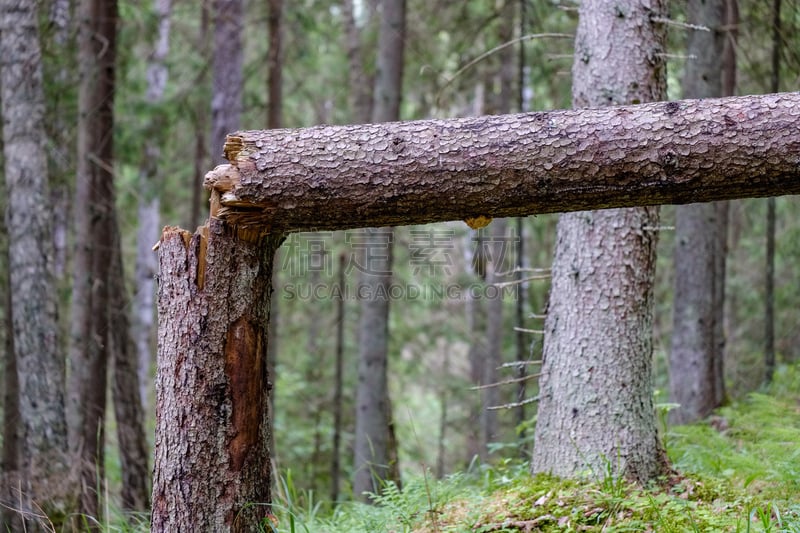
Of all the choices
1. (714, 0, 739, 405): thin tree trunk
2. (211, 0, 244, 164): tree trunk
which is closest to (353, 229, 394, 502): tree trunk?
(211, 0, 244, 164): tree trunk

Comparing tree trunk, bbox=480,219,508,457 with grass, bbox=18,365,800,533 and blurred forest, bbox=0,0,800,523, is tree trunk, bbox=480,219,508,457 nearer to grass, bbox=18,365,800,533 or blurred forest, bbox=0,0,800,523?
blurred forest, bbox=0,0,800,523

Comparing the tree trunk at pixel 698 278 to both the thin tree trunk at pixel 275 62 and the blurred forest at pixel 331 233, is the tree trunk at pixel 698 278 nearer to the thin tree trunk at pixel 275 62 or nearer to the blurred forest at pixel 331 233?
the blurred forest at pixel 331 233

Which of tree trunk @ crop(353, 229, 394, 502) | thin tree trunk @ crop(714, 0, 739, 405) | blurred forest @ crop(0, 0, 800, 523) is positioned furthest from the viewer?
tree trunk @ crop(353, 229, 394, 502)

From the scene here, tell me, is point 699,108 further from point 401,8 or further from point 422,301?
point 422,301

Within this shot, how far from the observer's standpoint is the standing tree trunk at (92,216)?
→ 7.34 meters

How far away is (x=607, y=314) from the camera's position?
414 cm

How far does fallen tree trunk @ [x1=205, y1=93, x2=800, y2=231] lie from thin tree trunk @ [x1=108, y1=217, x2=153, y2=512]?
519 centimetres

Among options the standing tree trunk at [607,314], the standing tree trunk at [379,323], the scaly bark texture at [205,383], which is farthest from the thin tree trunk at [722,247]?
the scaly bark texture at [205,383]

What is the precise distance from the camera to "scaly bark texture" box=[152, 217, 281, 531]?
3.17 m

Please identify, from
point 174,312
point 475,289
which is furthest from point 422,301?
point 174,312

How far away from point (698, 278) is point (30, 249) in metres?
6.62

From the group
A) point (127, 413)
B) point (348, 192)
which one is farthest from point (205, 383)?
point (127, 413)

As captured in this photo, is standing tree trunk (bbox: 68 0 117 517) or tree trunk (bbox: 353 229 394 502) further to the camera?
tree trunk (bbox: 353 229 394 502)

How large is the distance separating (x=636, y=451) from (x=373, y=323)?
5.07 metres
